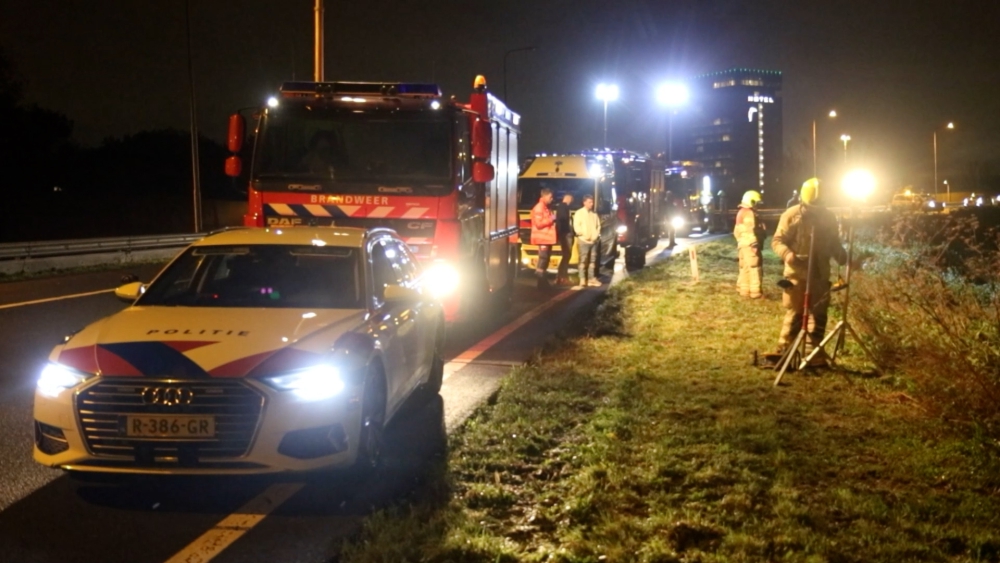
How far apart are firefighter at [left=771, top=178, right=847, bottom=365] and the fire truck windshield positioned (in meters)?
4.28

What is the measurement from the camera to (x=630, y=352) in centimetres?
1160

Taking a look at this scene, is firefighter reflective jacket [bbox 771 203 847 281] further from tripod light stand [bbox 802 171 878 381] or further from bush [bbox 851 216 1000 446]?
bush [bbox 851 216 1000 446]

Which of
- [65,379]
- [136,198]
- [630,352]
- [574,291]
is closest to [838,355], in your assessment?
[630,352]

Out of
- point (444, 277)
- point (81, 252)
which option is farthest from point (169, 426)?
point (81, 252)

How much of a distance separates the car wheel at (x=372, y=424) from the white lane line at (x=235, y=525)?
0.47 m

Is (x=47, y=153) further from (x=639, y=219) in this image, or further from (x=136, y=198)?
(x=639, y=219)

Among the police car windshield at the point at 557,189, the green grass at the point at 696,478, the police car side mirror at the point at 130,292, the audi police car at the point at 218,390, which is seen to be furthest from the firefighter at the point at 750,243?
the police car side mirror at the point at 130,292

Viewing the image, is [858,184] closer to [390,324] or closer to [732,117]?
[390,324]

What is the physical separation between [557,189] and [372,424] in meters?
17.8

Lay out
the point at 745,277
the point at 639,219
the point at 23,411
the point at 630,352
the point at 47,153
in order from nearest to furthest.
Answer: the point at 23,411
the point at 630,352
the point at 745,277
the point at 639,219
the point at 47,153

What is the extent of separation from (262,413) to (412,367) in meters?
2.31

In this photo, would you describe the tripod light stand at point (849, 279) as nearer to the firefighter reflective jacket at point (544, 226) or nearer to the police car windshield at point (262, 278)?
the police car windshield at point (262, 278)

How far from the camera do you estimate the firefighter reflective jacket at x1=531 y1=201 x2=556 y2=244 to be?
65.2 feet

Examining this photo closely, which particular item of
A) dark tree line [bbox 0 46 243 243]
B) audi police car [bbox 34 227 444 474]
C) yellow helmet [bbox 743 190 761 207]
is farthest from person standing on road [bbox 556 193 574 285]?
dark tree line [bbox 0 46 243 243]
